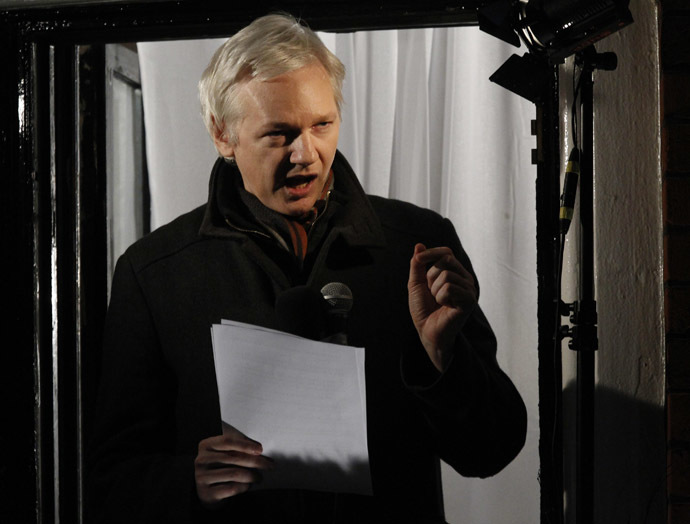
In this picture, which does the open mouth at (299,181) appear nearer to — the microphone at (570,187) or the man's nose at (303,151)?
the man's nose at (303,151)

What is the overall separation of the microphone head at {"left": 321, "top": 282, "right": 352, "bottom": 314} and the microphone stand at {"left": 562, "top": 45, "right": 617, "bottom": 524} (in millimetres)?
361

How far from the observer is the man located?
1.26 metres

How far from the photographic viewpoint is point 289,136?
1273 mm

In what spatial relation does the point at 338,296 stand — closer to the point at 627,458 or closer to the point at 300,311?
the point at 300,311

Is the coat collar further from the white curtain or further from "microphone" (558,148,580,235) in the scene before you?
"microphone" (558,148,580,235)

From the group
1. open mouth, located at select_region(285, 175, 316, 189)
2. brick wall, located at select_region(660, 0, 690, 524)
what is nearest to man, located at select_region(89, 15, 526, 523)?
open mouth, located at select_region(285, 175, 316, 189)

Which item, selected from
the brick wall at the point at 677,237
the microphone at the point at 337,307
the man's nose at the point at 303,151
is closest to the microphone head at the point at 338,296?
the microphone at the point at 337,307

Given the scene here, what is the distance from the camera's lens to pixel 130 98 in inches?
54.4

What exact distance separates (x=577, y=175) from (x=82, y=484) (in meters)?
1.01

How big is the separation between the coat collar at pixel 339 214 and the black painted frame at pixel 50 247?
235 mm

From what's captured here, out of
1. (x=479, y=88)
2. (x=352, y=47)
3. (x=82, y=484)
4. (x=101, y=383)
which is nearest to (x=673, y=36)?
(x=479, y=88)

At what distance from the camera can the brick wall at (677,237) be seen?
1291mm

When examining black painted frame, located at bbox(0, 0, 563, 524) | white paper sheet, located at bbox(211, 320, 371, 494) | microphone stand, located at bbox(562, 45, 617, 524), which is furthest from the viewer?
black painted frame, located at bbox(0, 0, 563, 524)

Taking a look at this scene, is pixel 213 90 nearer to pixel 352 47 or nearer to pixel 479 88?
pixel 352 47
